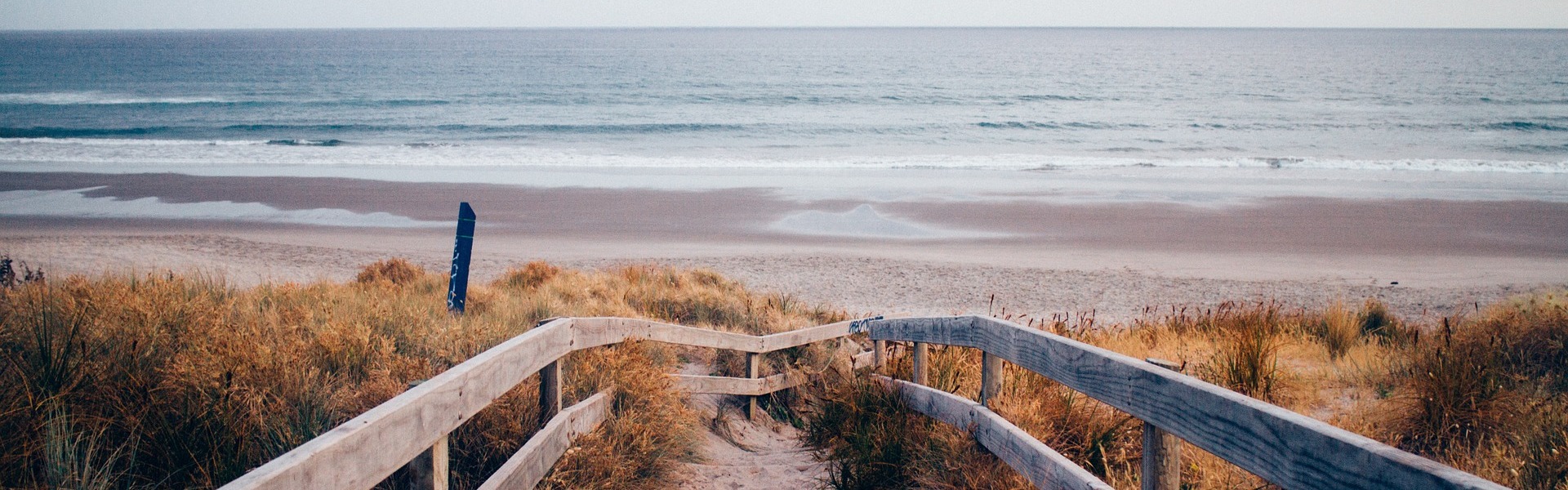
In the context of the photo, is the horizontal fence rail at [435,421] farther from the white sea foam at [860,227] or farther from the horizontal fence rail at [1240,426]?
the white sea foam at [860,227]

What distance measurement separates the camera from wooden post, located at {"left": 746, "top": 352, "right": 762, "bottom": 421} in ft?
22.7

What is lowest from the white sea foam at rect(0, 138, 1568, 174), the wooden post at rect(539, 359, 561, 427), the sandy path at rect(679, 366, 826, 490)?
the sandy path at rect(679, 366, 826, 490)

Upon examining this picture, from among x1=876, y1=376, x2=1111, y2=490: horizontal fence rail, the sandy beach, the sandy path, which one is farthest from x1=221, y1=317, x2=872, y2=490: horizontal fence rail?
the sandy beach

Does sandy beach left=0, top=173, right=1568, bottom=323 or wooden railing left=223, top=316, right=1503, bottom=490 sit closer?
wooden railing left=223, top=316, right=1503, bottom=490

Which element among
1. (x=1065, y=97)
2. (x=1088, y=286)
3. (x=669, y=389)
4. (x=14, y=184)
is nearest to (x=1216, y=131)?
(x=1065, y=97)

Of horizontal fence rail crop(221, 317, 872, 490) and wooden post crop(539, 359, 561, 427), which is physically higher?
horizontal fence rail crop(221, 317, 872, 490)

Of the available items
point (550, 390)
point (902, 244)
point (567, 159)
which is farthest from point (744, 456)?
point (567, 159)

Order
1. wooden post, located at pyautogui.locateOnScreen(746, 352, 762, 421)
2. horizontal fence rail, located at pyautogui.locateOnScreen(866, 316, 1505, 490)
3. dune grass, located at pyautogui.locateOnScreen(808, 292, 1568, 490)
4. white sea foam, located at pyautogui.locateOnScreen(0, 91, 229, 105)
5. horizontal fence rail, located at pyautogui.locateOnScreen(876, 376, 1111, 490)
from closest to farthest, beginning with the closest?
horizontal fence rail, located at pyautogui.locateOnScreen(866, 316, 1505, 490), horizontal fence rail, located at pyautogui.locateOnScreen(876, 376, 1111, 490), dune grass, located at pyautogui.locateOnScreen(808, 292, 1568, 490), wooden post, located at pyautogui.locateOnScreen(746, 352, 762, 421), white sea foam, located at pyautogui.locateOnScreen(0, 91, 229, 105)

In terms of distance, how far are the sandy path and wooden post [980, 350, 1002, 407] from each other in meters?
1.05

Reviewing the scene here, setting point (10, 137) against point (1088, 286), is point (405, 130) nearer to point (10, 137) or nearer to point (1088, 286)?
point (10, 137)

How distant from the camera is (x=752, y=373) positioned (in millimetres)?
6922

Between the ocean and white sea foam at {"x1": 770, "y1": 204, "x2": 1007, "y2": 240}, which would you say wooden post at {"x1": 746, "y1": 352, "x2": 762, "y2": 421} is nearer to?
white sea foam at {"x1": 770, "y1": 204, "x2": 1007, "y2": 240}

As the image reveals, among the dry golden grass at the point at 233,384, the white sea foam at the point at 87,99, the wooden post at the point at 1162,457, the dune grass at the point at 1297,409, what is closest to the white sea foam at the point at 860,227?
the dune grass at the point at 1297,409

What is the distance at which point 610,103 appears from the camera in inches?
2057
